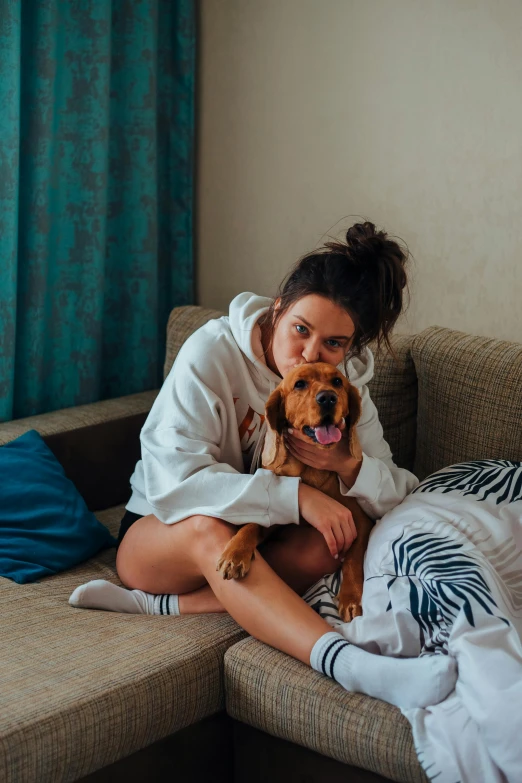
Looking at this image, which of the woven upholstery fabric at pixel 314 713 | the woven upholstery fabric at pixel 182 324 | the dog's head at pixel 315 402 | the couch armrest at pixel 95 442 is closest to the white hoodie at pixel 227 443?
the dog's head at pixel 315 402

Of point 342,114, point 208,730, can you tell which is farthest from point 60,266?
point 208,730

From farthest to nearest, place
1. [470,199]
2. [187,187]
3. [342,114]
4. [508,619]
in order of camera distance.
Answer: [187,187]
[342,114]
[470,199]
[508,619]

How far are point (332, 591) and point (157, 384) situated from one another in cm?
150

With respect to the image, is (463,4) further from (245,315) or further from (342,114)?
(245,315)

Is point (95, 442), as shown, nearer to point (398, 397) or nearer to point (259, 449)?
point (259, 449)

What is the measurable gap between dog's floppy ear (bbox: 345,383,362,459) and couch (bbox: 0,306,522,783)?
0.39 m

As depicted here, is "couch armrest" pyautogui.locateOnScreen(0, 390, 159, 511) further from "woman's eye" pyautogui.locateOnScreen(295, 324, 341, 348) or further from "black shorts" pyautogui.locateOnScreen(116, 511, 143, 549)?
"woman's eye" pyautogui.locateOnScreen(295, 324, 341, 348)

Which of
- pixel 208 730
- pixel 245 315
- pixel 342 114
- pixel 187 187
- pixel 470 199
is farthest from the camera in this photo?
pixel 187 187

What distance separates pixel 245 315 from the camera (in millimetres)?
1753

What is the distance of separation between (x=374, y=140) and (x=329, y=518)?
1229 mm

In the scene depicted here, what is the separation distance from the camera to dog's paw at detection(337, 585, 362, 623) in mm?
1476

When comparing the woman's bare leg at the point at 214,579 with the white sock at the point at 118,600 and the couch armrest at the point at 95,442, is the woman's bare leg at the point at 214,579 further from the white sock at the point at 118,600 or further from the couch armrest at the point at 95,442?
the couch armrest at the point at 95,442

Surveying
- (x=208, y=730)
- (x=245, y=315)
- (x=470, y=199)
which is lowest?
(x=208, y=730)

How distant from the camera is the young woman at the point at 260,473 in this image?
58.6 inches
